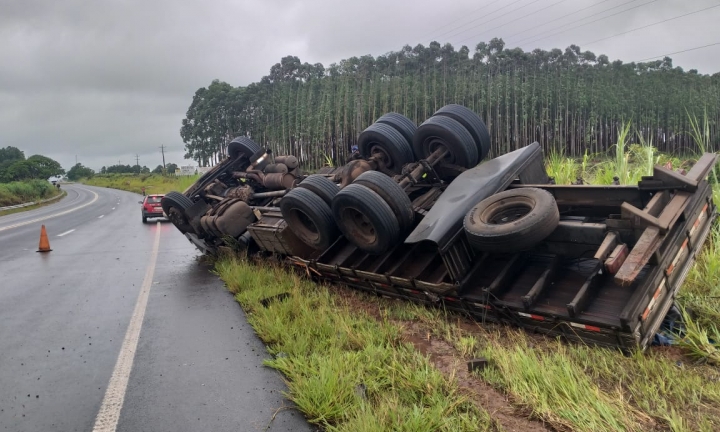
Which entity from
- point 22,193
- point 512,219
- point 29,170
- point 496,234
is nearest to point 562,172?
point 512,219

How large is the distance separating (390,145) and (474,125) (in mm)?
1398

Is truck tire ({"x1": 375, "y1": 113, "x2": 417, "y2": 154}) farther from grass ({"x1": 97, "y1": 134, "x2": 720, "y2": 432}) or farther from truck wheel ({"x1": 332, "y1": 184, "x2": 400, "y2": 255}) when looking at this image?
grass ({"x1": 97, "y1": 134, "x2": 720, "y2": 432})

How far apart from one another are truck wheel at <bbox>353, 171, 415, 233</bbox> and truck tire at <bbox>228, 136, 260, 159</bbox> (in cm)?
747

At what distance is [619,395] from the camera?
3.41m

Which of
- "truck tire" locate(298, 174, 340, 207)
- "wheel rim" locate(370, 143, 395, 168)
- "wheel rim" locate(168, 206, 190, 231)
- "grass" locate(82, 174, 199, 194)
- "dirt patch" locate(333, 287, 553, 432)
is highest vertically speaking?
"wheel rim" locate(370, 143, 395, 168)

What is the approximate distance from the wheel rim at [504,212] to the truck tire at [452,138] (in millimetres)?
2158

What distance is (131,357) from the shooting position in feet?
17.4

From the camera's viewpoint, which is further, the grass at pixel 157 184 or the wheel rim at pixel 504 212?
the grass at pixel 157 184

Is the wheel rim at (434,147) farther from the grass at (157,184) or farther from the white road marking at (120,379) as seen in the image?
the grass at (157,184)

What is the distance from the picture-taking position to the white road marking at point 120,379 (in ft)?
12.5

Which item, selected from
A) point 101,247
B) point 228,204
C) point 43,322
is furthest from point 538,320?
point 101,247

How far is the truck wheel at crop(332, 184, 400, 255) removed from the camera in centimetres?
645

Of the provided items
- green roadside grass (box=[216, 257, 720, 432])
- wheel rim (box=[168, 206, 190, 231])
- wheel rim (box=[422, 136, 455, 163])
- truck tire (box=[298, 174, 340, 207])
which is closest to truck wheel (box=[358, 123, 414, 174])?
wheel rim (box=[422, 136, 455, 163])

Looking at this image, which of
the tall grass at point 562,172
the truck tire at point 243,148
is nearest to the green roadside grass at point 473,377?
the tall grass at point 562,172
